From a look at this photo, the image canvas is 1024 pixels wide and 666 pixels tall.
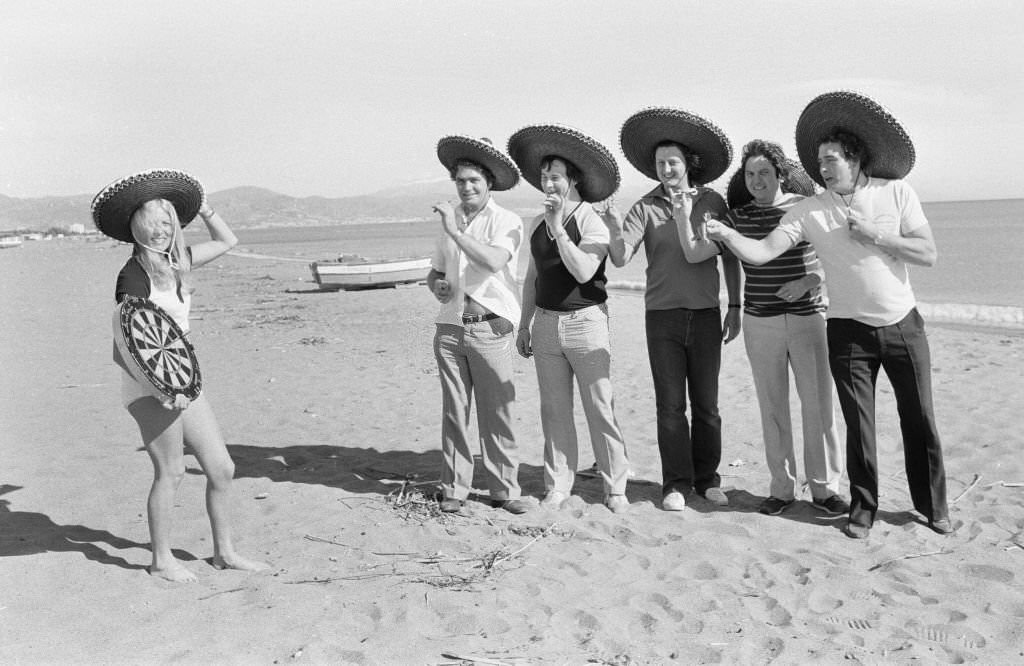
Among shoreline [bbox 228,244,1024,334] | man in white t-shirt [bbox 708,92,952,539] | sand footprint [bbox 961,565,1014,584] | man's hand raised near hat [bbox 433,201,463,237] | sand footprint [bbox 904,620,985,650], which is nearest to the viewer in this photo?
sand footprint [bbox 904,620,985,650]

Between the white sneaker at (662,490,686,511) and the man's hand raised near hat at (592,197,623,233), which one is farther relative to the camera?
the white sneaker at (662,490,686,511)

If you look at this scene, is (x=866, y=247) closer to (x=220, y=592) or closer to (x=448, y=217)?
(x=448, y=217)

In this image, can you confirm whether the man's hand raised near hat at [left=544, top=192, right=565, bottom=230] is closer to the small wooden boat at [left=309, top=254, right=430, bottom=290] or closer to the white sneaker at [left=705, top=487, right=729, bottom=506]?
the white sneaker at [left=705, top=487, right=729, bottom=506]

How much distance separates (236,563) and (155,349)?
1.18 meters

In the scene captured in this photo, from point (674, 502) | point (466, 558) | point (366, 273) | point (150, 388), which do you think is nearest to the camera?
point (150, 388)

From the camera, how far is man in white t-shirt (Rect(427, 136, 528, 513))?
5176mm

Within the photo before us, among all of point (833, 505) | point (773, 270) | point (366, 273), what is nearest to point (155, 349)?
point (773, 270)

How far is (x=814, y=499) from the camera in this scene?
5.25m

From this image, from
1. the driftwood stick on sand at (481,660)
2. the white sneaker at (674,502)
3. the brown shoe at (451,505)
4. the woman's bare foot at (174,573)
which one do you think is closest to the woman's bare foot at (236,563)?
the woman's bare foot at (174,573)

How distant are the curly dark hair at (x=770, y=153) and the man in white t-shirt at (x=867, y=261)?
0.23 m

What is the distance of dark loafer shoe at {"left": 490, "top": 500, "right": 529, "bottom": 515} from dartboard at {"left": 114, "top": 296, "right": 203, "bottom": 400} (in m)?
1.99

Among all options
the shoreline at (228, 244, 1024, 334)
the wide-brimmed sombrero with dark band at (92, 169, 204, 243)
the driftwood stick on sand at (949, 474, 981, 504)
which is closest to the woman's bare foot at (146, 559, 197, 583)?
the wide-brimmed sombrero with dark band at (92, 169, 204, 243)

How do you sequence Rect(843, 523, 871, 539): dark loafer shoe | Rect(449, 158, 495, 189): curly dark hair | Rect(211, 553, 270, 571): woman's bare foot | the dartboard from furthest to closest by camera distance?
Rect(449, 158, 495, 189): curly dark hair < Rect(843, 523, 871, 539): dark loafer shoe < Rect(211, 553, 270, 571): woman's bare foot < the dartboard

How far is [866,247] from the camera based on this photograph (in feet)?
15.1
